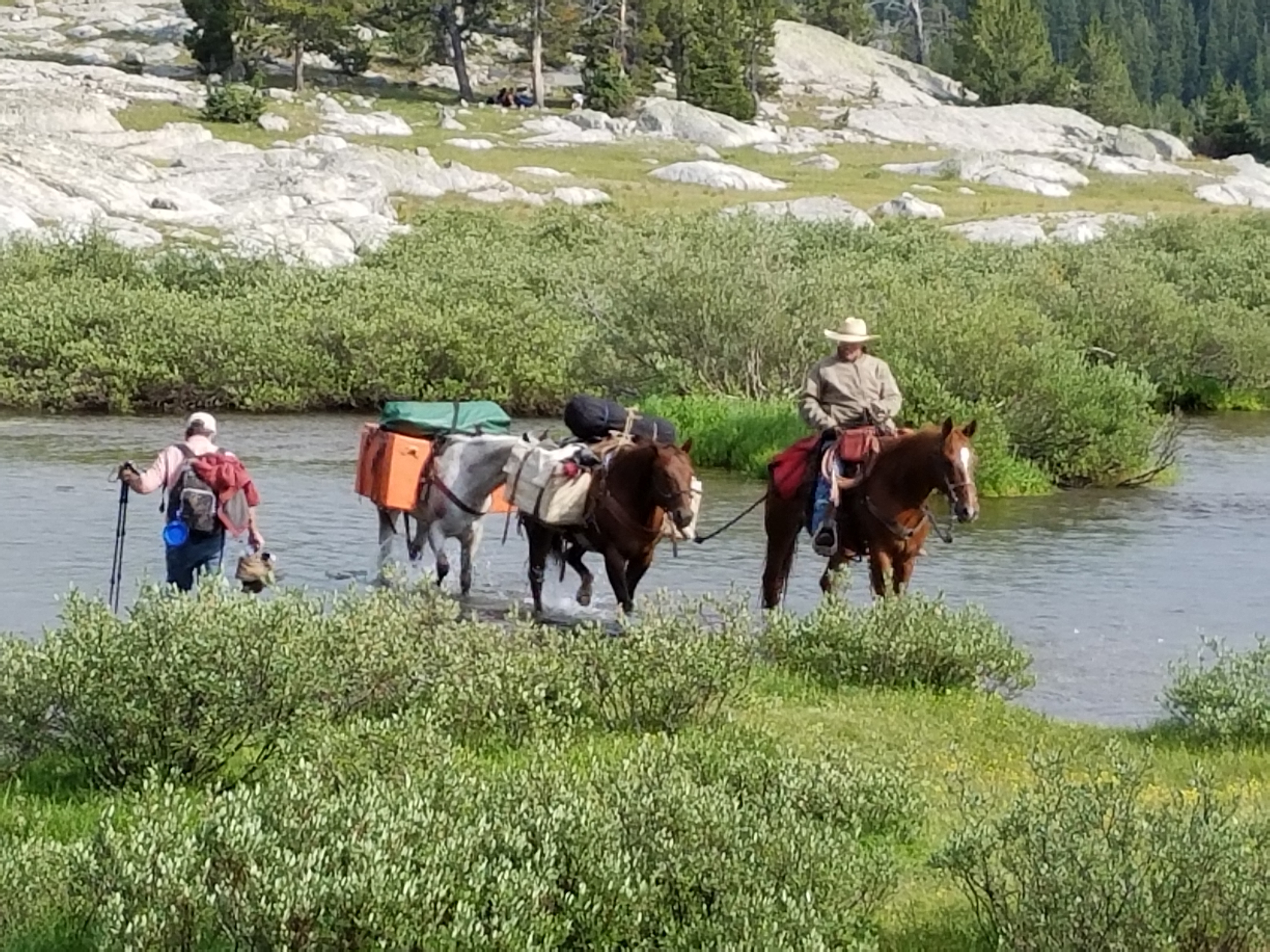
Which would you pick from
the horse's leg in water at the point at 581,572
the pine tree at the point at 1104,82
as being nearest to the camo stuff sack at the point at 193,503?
the horse's leg in water at the point at 581,572

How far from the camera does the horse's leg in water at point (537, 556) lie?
619 inches

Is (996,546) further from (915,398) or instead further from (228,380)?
(228,380)

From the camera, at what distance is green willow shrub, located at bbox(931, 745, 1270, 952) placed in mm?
6152

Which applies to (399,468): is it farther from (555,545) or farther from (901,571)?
(901,571)

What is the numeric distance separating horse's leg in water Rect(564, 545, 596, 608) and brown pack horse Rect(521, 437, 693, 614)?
68cm

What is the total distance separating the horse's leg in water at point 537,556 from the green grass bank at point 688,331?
37.3 ft

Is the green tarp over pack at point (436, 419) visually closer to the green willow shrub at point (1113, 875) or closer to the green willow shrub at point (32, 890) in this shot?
the green willow shrub at point (32, 890)

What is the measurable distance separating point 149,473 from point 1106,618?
29.1 feet

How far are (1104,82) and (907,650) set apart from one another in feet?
396

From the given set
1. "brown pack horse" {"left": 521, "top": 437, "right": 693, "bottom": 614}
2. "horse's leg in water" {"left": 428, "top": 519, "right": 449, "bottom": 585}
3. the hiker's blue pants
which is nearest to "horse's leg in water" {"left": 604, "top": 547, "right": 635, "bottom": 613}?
"brown pack horse" {"left": 521, "top": 437, "right": 693, "bottom": 614}

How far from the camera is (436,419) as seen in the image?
1703cm

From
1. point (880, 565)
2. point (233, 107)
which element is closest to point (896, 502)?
point (880, 565)

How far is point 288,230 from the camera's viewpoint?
1918 inches

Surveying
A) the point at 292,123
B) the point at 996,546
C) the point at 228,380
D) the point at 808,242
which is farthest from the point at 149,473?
the point at 292,123
